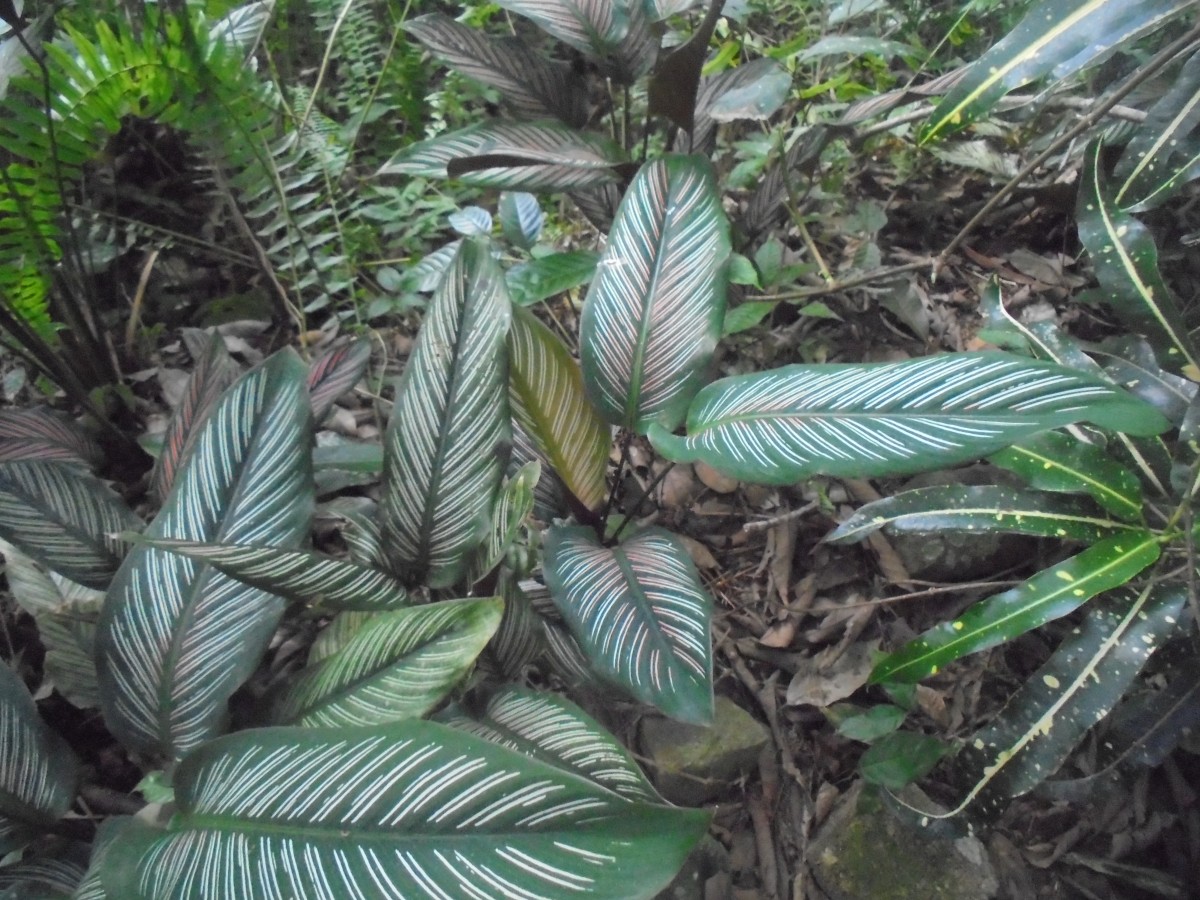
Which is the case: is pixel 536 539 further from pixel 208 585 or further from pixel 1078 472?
pixel 1078 472

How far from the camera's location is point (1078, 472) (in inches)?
39.5

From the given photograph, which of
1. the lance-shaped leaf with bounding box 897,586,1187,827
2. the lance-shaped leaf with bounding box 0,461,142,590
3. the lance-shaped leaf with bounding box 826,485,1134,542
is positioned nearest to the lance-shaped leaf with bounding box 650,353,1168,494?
the lance-shaped leaf with bounding box 826,485,1134,542

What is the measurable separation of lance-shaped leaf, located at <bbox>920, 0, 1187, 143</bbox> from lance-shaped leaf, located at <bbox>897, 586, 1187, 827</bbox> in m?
0.69

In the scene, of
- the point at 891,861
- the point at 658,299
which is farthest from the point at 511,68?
the point at 891,861

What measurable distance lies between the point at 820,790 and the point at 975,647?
0.39 m

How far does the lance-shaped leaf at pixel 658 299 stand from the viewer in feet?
3.14

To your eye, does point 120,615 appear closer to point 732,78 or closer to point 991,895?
point 991,895

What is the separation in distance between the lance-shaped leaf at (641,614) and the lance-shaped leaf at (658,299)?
0.18 metres

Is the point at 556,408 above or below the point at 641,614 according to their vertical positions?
above

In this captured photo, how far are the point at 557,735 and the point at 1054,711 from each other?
0.63 m

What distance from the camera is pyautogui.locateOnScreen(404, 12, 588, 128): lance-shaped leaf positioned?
4.35ft

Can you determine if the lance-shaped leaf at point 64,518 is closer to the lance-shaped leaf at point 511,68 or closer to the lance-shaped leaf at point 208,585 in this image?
the lance-shaped leaf at point 208,585

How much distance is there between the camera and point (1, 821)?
0.82 m

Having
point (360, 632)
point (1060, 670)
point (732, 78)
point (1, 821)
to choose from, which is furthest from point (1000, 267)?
point (1, 821)
